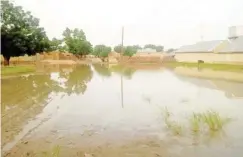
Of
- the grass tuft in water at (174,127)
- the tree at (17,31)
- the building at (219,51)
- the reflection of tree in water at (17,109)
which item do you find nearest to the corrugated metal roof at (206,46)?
the building at (219,51)

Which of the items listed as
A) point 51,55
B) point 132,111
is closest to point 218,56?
point 51,55

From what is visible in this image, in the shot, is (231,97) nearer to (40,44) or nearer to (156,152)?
(156,152)

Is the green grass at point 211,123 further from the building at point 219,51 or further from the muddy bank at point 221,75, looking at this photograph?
the building at point 219,51

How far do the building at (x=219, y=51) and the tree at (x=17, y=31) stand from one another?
25.7 m

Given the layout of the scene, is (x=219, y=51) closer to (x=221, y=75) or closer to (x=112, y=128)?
(x=221, y=75)

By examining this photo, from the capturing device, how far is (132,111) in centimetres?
1200

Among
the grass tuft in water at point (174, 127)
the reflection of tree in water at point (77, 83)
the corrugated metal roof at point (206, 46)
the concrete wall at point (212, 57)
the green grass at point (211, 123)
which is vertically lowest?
the reflection of tree in water at point (77, 83)

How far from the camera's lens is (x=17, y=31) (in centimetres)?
3144

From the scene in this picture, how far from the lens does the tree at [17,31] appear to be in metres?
30.2

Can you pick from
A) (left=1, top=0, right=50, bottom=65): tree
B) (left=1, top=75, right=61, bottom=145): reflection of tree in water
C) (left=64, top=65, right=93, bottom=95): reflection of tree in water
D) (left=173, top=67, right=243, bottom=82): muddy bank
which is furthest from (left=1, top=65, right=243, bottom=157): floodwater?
(left=1, top=0, right=50, bottom=65): tree

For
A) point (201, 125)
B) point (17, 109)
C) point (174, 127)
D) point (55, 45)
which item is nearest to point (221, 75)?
point (17, 109)

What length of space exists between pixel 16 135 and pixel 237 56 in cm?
4037

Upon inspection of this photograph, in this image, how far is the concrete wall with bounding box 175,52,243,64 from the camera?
4438 cm

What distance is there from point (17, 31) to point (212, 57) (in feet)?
111
